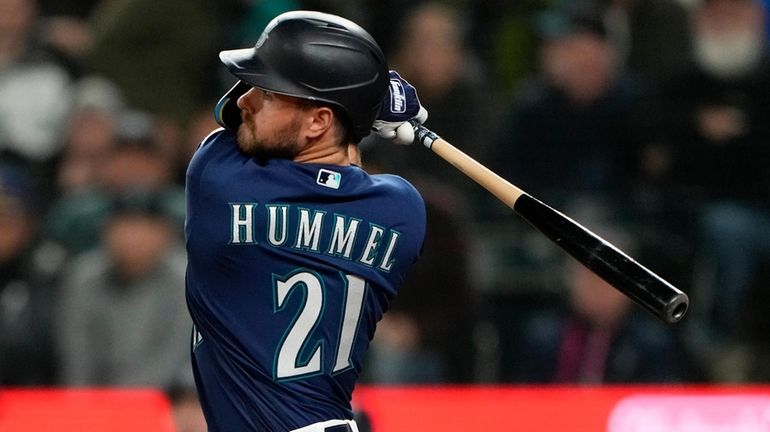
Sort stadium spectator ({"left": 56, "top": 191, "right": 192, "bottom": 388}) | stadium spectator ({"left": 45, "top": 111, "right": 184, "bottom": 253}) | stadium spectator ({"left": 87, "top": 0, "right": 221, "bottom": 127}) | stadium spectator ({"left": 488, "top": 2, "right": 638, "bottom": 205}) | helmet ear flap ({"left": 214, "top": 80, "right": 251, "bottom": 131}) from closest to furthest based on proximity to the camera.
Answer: helmet ear flap ({"left": 214, "top": 80, "right": 251, "bottom": 131}), stadium spectator ({"left": 56, "top": 191, "right": 192, "bottom": 388}), stadium spectator ({"left": 45, "top": 111, "right": 184, "bottom": 253}), stadium spectator ({"left": 488, "top": 2, "right": 638, "bottom": 205}), stadium spectator ({"left": 87, "top": 0, "right": 221, "bottom": 127})

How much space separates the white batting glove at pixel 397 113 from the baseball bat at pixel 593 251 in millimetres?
78

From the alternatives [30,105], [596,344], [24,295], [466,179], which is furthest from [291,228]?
[30,105]

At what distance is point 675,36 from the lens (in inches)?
295

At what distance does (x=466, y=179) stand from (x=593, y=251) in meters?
3.56

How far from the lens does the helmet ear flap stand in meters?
3.54

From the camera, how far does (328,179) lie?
136 inches

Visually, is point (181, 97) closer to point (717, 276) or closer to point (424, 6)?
point (424, 6)

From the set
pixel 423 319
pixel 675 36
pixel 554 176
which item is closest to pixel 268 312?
pixel 423 319

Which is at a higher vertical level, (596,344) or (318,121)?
(318,121)

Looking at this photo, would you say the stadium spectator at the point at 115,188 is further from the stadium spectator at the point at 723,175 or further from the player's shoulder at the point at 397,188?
the player's shoulder at the point at 397,188

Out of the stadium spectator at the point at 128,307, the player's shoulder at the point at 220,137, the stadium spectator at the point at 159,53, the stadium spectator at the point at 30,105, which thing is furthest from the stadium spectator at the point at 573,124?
the player's shoulder at the point at 220,137

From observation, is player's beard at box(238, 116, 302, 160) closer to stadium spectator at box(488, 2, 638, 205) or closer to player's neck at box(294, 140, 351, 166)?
player's neck at box(294, 140, 351, 166)

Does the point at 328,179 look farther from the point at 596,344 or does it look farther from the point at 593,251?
the point at 596,344

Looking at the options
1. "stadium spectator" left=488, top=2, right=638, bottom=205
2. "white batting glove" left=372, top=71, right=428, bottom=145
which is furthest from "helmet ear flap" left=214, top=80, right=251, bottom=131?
"stadium spectator" left=488, top=2, right=638, bottom=205
